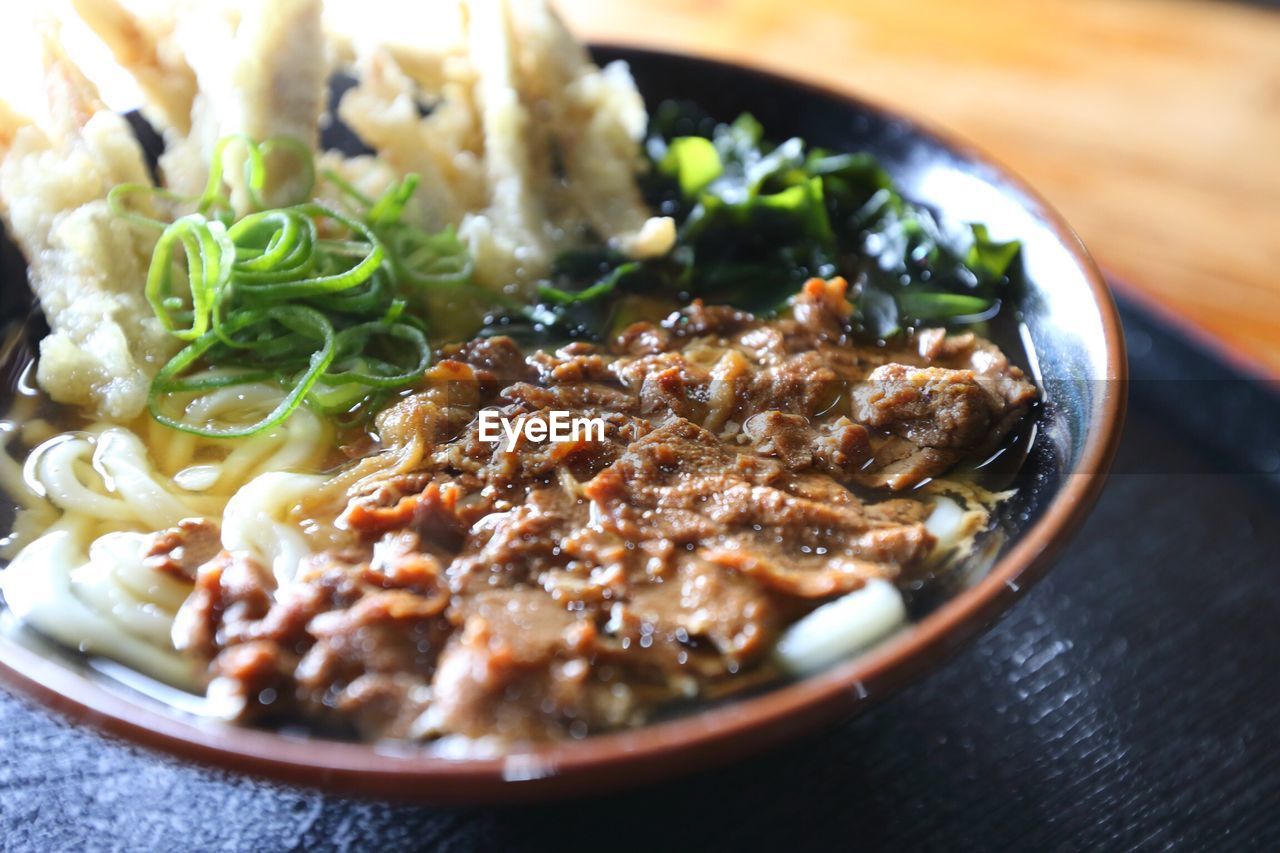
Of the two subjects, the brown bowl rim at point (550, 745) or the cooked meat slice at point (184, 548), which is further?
the cooked meat slice at point (184, 548)

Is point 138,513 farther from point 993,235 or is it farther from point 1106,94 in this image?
point 1106,94

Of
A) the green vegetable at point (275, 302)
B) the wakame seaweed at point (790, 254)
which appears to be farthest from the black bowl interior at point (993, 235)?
the green vegetable at point (275, 302)

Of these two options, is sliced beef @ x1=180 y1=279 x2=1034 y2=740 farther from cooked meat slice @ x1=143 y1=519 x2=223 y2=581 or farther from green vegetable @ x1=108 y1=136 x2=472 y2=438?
green vegetable @ x1=108 y1=136 x2=472 y2=438

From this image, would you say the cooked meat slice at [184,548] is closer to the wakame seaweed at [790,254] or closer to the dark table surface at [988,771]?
the dark table surface at [988,771]

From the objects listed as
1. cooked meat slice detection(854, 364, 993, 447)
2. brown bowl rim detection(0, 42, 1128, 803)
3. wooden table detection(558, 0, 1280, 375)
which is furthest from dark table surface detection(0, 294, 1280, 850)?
wooden table detection(558, 0, 1280, 375)

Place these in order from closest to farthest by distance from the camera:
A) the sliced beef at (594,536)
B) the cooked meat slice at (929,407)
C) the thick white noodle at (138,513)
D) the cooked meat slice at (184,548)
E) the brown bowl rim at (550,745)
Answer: the brown bowl rim at (550,745), the sliced beef at (594,536), the thick white noodle at (138,513), the cooked meat slice at (184,548), the cooked meat slice at (929,407)

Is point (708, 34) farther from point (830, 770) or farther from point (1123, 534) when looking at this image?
point (830, 770)

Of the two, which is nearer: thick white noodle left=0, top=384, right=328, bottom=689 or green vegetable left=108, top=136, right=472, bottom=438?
thick white noodle left=0, top=384, right=328, bottom=689
